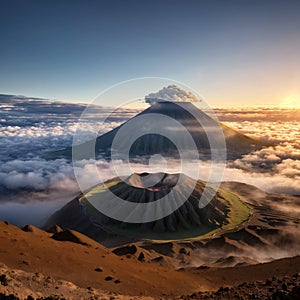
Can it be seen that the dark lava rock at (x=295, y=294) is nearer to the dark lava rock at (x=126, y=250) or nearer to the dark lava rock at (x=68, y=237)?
the dark lava rock at (x=68, y=237)

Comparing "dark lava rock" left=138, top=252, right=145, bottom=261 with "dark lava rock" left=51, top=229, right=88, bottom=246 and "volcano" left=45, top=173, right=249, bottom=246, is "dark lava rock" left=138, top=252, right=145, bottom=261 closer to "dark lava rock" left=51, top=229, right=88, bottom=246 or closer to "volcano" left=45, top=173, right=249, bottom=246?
"dark lava rock" left=51, top=229, right=88, bottom=246

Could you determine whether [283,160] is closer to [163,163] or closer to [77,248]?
[163,163]

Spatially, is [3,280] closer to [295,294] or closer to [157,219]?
[295,294]

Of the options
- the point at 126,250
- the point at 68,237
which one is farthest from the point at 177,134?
the point at 68,237

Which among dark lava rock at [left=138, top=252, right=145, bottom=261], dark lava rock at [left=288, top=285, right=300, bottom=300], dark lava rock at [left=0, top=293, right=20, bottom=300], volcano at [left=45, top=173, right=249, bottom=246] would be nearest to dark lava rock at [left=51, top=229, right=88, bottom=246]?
dark lava rock at [left=138, top=252, right=145, bottom=261]

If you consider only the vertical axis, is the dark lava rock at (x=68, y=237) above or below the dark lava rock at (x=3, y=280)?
below

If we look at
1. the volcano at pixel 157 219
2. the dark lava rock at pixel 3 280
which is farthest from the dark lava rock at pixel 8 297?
the volcano at pixel 157 219

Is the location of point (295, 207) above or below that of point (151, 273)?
below

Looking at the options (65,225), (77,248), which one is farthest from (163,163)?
(77,248)
